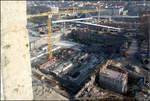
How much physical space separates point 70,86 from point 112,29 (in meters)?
9.63

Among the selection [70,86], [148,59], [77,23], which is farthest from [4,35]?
[77,23]

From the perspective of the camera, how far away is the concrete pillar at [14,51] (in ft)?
10.0

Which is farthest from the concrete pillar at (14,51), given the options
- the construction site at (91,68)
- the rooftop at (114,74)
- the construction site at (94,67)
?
the rooftop at (114,74)

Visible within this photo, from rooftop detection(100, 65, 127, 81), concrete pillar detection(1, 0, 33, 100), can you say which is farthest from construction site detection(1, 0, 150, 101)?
concrete pillar detection(1, 0, 33, 100)

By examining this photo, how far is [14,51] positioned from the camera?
3.30 metres

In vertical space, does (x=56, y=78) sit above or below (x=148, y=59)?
below

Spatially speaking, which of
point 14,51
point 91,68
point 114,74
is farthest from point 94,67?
point 14,51

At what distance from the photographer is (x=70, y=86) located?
257 inches

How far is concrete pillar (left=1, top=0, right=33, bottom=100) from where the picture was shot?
3057 mm

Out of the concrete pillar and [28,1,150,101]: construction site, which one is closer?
the concrete pillar

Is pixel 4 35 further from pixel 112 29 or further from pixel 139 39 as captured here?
pixel 112 29

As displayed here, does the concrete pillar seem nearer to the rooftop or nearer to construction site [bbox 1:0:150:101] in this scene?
construction site [bbox 1:0:150:101]

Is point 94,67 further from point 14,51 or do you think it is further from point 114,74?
point 14,51

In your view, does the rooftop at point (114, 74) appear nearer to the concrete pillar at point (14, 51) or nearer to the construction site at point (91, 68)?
the construction site at point (91, 68)
